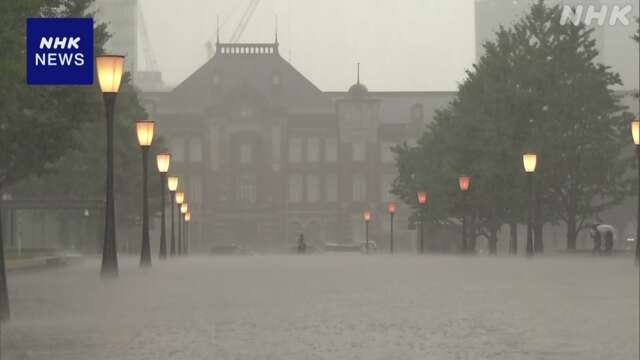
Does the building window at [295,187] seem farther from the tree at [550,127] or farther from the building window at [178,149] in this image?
the tree at [550,127]

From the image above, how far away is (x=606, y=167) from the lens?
56188 millimetres

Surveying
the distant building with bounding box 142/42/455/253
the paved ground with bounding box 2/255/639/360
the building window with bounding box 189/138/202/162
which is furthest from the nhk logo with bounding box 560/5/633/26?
the paved ground with bounding box 2/255/639/360

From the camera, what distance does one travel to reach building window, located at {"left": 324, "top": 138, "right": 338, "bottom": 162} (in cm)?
12850

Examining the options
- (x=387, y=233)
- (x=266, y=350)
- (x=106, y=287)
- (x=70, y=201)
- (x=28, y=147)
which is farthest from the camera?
(x=387, y=233)

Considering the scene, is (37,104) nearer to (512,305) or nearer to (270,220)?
(512,305)

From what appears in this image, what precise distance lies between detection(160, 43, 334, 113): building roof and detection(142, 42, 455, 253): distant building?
0.33 feet

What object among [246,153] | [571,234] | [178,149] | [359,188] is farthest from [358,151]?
[571,234]

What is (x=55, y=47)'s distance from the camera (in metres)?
20.8

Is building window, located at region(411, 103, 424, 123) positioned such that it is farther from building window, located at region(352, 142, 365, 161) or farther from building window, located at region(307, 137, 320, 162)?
building window, located at region(307, 137, 320, 162)

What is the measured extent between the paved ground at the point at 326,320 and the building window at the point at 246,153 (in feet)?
338

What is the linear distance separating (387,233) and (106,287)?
104473mm

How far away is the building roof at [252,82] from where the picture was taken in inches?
5017

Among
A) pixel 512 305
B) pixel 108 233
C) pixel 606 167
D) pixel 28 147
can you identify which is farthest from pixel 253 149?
pixel 512 305

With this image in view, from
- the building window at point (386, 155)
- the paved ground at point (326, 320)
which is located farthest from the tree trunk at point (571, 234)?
the building window at point (386, 155)
